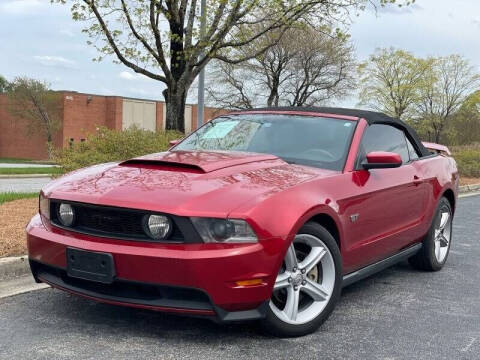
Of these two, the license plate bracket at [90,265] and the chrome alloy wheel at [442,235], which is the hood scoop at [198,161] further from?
the chrome alloy wheel at [442,235]

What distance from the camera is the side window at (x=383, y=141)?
Result: 4.60 m

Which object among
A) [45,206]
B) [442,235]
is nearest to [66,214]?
[45,206]

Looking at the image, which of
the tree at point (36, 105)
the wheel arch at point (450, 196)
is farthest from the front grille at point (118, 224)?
the tree at point (36, 105)

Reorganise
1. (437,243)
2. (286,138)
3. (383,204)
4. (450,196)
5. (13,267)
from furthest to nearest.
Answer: (450,196) < (437,243) < (13,267) < (286,138) < (383,204)

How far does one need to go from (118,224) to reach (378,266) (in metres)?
2.24

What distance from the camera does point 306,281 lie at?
11.8 ft

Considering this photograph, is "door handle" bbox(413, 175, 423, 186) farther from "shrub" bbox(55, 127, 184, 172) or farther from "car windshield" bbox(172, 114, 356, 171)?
"shrub" bbox(55, 127, 184, 172)

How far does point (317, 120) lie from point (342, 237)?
1261 mm

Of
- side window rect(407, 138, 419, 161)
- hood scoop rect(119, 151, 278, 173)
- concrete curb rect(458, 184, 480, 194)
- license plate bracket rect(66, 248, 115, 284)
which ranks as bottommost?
concrete curb rect(458, 184, 480, 194)

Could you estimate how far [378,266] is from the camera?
4.50 meters

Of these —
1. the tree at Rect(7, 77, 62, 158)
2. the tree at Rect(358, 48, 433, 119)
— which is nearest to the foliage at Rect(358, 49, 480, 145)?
the tree at Rect(358, 48, 433, 119)

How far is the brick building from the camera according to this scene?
47.0 meters

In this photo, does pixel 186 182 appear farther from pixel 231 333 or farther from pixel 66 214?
pixel 231 333

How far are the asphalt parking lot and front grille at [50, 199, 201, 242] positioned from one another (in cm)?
61
